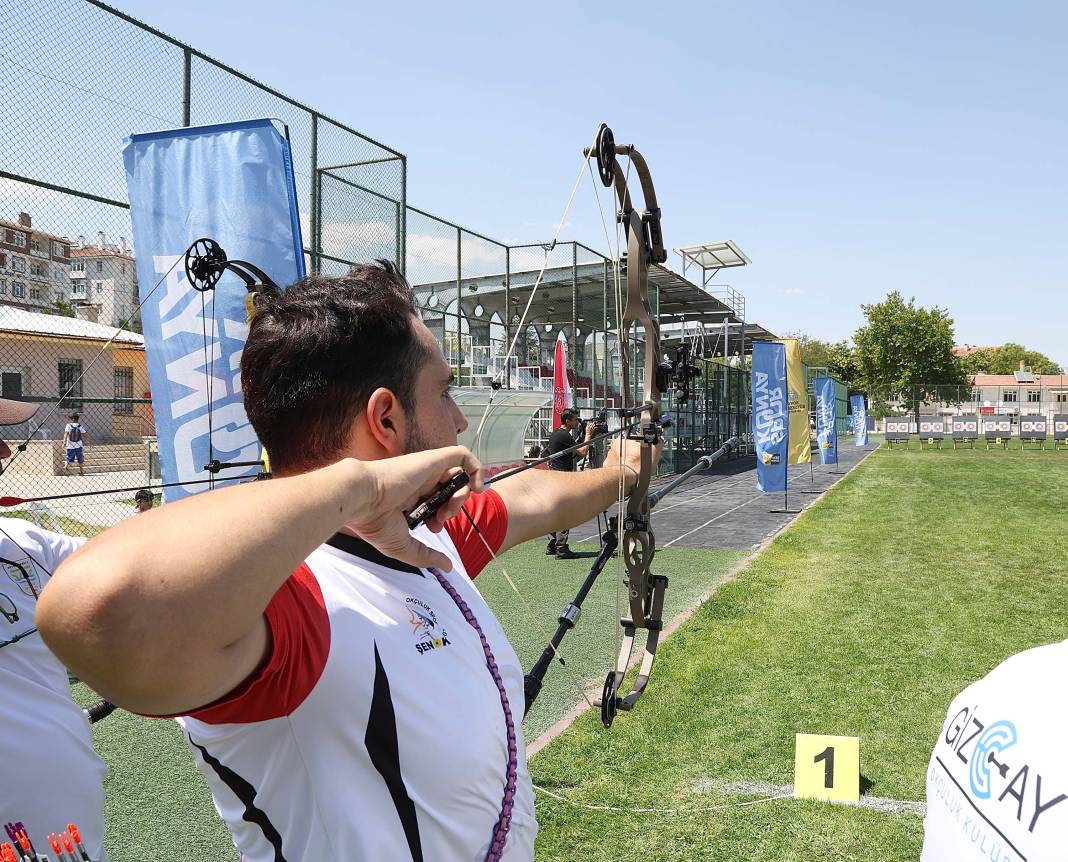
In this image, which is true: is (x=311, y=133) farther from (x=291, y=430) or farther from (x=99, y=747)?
(x=291, y=430)

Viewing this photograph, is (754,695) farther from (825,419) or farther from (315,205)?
(825,419)

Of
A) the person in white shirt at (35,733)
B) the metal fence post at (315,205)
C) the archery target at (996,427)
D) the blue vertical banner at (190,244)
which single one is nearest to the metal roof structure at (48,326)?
the blue vertical banner at (190,244)

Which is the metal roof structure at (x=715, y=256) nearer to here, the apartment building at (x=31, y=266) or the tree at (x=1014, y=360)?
the apartment building at (x=31, y=266)

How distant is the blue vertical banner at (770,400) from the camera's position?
41.8 feet

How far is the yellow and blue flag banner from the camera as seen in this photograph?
47.0 ft

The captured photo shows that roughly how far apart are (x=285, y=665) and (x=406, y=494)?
27cm

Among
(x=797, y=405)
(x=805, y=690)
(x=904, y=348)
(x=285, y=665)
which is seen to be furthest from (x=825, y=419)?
(x=904, y=348)

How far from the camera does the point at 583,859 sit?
321cm

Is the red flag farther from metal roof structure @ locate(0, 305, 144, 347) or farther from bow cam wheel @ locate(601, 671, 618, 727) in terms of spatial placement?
bow cam wheel @ locate(601, 671, 618, 727)

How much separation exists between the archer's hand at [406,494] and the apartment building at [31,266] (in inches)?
215

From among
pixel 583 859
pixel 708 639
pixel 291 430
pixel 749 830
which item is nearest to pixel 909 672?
pixel 708 639

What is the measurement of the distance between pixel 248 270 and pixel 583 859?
3508 mm

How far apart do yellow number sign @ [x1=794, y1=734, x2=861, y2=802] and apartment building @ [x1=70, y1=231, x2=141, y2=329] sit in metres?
5.51

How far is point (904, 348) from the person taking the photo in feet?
187
